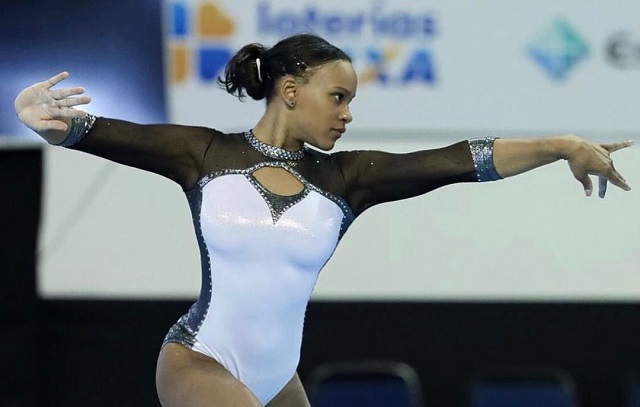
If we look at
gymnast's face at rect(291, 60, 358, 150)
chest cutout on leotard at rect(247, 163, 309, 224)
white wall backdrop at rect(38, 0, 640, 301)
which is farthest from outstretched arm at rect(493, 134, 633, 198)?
white wall backdrop at rect(38, 0, 640, 301)

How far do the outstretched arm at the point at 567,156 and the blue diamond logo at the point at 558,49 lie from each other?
2145 millimetres

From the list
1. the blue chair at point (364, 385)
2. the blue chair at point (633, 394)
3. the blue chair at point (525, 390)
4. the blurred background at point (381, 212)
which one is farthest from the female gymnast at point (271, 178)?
the blue chair at point (633, 394)

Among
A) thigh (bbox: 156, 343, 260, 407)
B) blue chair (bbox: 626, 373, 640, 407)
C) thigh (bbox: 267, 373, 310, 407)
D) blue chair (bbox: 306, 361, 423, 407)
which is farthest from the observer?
blue chair (bbox: 626, 373, 640, 407)

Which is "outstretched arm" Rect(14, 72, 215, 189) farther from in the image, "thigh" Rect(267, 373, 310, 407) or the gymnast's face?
"thigh" Rect(267, 373, 310, 407)

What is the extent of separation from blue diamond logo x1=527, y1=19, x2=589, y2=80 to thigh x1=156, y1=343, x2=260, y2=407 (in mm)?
2686

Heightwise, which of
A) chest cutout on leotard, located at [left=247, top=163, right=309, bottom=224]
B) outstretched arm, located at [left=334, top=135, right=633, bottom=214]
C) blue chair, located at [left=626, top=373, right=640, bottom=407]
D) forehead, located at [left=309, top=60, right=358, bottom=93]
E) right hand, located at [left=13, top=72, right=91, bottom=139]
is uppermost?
forehead, located at [left=309, top=60, right=358, bottom=93]

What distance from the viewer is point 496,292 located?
18.9 feet

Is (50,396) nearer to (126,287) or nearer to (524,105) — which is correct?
(126,287)

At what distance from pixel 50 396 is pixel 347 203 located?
3.00m

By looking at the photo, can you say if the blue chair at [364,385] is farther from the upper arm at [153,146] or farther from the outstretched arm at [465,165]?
the upper arm at [153,146]

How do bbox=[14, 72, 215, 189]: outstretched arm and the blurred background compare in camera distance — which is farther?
the blurred background

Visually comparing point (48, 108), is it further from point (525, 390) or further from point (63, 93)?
point (525, 390)

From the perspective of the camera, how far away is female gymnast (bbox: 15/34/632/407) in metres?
3.25

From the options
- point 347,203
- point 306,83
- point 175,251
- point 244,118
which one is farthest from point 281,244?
point 175,251
